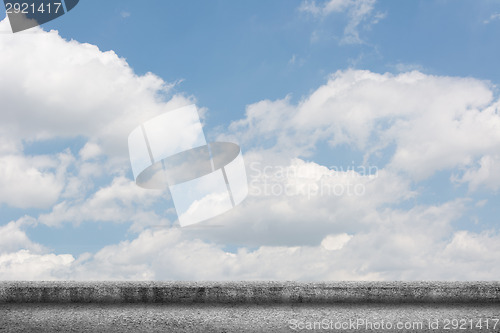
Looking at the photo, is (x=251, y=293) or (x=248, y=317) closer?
(x=248, y=317)

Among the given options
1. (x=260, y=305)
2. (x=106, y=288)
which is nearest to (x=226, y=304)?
(x=260, y=305)

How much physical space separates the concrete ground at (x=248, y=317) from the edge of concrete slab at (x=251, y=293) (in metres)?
0.03

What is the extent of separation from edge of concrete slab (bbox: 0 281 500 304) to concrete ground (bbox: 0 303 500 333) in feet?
0.11

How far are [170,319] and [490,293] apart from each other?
72.3 inches

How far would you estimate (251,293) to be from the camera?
8.93 ft

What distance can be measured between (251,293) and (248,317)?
19cm

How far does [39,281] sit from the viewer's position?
294 cm

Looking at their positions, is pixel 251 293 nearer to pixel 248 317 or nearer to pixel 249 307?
pixel 249 307

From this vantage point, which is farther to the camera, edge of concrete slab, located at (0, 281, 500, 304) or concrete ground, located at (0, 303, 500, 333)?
edge of concrete slab, located at (0, 281, 500, 304)

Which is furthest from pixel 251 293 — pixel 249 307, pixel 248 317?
pixel 248 317

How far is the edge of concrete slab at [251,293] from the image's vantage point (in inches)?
107

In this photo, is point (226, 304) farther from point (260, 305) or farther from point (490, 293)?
point (490, 293)

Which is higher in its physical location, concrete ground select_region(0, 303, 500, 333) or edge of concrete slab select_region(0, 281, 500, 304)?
edge of concrete slab select_region(0, 281, 500, 304)

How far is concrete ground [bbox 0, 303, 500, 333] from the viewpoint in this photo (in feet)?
8.11
